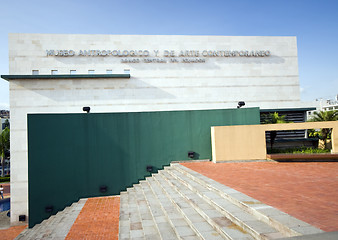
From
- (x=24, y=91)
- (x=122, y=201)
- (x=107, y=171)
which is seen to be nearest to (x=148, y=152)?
(x=107, y=171)

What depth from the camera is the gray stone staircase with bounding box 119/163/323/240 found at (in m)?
4.42

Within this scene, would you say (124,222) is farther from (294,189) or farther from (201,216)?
(294,189)

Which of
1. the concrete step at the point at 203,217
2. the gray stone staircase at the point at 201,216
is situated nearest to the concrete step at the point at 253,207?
the gray stone staircase at the point at 201,216

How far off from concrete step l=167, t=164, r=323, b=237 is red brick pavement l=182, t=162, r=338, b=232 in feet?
1.04

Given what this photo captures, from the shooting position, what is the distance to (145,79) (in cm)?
2034

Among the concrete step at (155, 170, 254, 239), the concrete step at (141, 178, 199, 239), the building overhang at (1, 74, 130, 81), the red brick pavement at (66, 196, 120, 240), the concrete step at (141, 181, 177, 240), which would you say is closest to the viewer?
the concrete step at (155, 170, 254, 239)

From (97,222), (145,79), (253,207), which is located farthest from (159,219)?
(145,79)

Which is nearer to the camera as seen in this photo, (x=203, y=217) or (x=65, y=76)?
(x=203, y=217)

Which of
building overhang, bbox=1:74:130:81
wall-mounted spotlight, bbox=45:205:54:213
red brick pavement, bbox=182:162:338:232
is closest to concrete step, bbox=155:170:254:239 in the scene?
red brick pavement, bbox=182:162:338:232

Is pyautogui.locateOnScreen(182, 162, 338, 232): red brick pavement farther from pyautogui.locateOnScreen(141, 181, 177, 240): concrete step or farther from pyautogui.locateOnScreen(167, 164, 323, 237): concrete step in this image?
pyautogui.locateOnScreen(141, 181, 177, 240): concrete step

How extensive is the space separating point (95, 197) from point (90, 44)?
1416 centimetres

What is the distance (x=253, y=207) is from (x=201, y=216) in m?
1.53

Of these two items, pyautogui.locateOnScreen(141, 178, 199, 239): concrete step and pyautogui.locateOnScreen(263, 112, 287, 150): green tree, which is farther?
pyautogui.locateOnScreen(263, 112, 287, 150): green tree

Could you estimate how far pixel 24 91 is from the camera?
18562 mm
